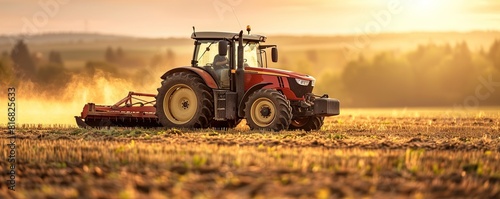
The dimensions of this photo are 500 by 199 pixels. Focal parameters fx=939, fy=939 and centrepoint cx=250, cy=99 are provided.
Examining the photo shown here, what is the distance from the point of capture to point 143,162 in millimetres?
14867

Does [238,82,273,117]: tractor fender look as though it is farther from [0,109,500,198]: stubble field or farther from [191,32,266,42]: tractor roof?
[0,109,500,198]: stubble field

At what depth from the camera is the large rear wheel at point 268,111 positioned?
23.2 metres

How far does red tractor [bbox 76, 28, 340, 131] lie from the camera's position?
2367cm

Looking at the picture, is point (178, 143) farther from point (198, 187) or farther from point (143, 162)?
point (198, 187)

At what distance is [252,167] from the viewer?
1355cm

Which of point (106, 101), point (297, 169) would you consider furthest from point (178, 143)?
point (106, 101)

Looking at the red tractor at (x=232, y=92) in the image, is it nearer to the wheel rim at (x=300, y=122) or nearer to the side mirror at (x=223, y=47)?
the side mirror at (x=223, y=47)

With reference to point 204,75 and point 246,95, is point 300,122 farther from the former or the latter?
point 204,75

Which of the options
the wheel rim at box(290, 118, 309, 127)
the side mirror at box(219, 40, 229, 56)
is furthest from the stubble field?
the wheel rim at box(290, 118, 309, 127)

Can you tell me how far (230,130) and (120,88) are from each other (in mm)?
10844

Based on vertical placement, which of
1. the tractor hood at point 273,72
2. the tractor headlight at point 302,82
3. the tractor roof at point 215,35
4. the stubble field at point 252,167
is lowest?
the stubble field at point 252,167

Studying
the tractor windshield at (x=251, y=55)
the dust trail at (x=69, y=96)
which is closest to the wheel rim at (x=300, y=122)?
the tractor windshield at (x=251, y=55)

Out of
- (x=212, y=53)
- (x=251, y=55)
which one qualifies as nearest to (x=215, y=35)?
(x=212, y=53)

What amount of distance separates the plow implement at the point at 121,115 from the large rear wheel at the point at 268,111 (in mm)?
2941
